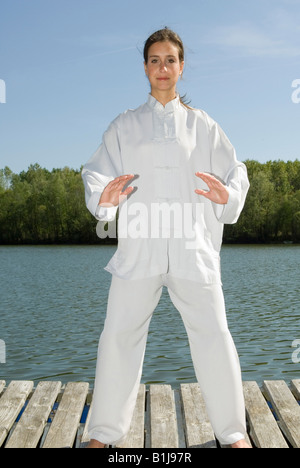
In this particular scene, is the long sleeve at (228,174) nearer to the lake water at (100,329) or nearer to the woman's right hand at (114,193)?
the woman's right hand at (114,193)

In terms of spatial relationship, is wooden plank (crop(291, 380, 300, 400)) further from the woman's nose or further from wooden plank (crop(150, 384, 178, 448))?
the woman's nose

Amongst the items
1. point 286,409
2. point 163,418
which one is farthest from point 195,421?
point 286,409

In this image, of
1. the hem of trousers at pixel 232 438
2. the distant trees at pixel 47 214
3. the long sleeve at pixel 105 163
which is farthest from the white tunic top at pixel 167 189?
the distant trees at pixel 47 214

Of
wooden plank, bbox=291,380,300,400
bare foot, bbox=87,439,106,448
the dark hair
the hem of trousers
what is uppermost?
the dark hair

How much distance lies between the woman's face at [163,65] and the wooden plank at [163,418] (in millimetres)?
2091

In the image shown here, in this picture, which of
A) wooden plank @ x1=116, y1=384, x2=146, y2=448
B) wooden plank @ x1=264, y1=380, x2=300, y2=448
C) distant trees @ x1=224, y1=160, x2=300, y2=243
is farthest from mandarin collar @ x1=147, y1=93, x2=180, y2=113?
distant trees @ x1=224, y1=160, x2=300, y2=243

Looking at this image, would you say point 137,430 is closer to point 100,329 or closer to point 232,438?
point 232,438

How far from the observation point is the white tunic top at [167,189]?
10.8ft

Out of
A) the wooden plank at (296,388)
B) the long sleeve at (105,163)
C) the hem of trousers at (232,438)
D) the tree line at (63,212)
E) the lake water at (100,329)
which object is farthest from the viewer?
the tree line at (63,212)

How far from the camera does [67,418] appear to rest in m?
4.11

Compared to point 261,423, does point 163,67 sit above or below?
above

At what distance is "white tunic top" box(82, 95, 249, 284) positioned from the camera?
10.8 feet

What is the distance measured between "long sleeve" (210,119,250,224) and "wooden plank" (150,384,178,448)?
140 cm

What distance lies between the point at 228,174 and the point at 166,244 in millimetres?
516
